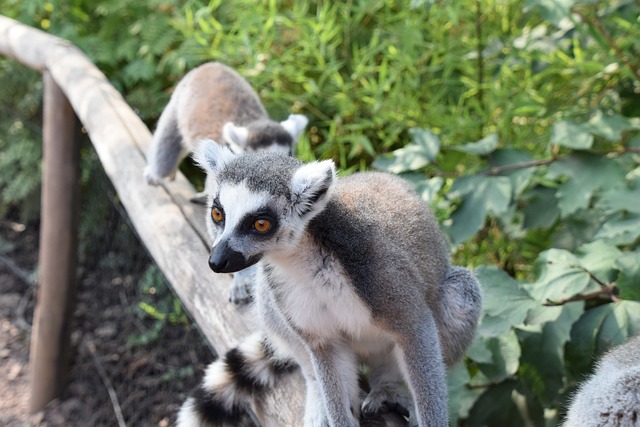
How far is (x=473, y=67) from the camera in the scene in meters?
4.41

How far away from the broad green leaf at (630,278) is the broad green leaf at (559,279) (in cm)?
12

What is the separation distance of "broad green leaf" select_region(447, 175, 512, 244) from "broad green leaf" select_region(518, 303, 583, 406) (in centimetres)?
50

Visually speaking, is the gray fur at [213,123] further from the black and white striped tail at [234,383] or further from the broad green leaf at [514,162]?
the black and white striped tail at [234,383]

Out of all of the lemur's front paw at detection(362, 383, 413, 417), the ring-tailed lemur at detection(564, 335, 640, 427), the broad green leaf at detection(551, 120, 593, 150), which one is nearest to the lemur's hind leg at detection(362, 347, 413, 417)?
the lemur's front paw at detection(362, 383, 413, 417)

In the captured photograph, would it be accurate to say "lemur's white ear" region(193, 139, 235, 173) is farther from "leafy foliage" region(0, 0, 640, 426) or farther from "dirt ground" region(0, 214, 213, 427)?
"dirt ground" region(0, 214, 213, 427)

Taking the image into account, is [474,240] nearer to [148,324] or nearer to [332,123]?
[332,123]

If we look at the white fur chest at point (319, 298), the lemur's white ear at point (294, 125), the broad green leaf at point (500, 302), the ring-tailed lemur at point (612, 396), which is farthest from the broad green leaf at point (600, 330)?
the lemur's white ear at point (294, 125)

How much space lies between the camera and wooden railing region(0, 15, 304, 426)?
275 cm

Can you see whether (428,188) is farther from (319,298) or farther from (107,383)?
(107,383)

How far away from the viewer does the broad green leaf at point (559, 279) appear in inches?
101

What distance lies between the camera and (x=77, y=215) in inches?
201

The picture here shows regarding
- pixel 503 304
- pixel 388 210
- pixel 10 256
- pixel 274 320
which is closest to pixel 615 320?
pixel 503 304

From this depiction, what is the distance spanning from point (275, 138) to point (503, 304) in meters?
1.82

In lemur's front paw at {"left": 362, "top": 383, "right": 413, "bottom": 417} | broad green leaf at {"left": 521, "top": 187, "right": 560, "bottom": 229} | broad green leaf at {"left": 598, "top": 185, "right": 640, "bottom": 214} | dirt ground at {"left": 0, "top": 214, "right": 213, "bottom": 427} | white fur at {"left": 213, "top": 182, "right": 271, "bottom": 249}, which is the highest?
broad green leaf at {"left": 598, "top": 185, "right": 640, "bottom": 214}
